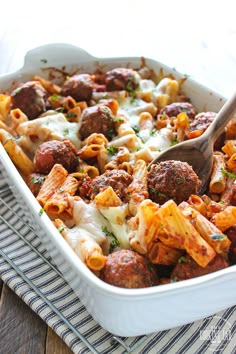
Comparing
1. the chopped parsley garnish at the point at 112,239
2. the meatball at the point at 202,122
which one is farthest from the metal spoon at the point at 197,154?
the chopped parsley garnish at the point at 112,239

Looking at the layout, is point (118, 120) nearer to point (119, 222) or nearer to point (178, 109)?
point (178, 109)

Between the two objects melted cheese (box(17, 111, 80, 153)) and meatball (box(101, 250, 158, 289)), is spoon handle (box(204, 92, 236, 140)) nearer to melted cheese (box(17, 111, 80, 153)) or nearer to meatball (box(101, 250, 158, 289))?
melted cheese (box(17, 111, 80, 153))

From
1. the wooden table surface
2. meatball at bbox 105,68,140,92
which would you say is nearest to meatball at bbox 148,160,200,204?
meatball at bbox 105,68,140,92

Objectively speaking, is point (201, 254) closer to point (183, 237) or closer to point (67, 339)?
point (183, 237)

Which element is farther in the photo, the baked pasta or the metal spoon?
the metal spoon

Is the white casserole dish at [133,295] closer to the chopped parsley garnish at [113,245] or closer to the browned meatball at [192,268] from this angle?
the browned meatball at [192,268]

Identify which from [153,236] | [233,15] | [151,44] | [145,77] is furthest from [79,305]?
[233,15]
